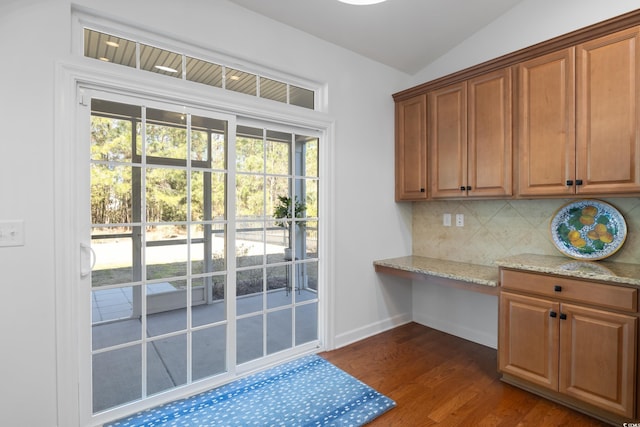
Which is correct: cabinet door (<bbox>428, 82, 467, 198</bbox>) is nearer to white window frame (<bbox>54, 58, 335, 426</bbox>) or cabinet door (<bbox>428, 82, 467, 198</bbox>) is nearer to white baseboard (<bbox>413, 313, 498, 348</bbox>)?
white baseboard (<bbox>413, 313, 498, 348</bbox>)

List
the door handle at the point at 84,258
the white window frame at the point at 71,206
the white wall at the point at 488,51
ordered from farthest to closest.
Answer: the white wall at the point at 488,51
the door handle at the point at 84,258
the white window frame at the point at 71,206

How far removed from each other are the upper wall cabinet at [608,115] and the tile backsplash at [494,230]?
38 centimetres

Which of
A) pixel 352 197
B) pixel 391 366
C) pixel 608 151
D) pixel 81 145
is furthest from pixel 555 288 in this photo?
pixel 81 145

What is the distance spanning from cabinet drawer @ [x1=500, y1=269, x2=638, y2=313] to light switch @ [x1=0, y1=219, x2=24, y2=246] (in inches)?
119

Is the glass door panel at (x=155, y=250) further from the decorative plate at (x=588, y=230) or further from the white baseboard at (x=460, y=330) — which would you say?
the decorative plate at (x=588, y=230)

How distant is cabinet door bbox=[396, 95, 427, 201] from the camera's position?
10.6 ft

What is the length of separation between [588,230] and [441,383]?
5.16ft

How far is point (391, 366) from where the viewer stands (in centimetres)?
272

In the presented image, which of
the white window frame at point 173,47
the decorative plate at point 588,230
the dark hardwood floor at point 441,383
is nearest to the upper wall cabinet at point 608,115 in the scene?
the decorative plate at point 588,230

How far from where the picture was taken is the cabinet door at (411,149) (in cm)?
323

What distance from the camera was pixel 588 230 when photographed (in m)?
2.45

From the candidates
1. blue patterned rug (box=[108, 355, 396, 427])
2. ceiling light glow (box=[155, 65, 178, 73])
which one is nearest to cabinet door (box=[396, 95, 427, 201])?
blue patterned rug (box=[108, 355, 396, 427])

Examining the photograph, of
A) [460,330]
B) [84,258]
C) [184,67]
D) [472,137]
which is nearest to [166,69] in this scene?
[184,67]

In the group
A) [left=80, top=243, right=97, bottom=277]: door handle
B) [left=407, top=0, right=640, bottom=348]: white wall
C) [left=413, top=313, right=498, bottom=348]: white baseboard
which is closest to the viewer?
[left=80, top=243, right=97, bottom=277]: door handle
